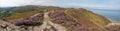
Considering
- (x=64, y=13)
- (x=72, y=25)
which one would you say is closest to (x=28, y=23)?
(x=72, y=25)

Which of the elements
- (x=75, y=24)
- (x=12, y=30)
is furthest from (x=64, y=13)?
(x=12, y=30)

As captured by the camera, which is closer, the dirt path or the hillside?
the dirt path

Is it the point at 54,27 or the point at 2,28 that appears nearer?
the point at 2,28

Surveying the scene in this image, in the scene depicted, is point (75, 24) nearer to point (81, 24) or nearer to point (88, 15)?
point (81, 24)

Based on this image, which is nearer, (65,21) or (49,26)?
(49,26)

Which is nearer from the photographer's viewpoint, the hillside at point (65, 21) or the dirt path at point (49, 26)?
the dirt path at point (49, 26)

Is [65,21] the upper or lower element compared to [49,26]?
lower

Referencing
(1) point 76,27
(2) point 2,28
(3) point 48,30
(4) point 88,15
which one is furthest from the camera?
(4) point 88,15

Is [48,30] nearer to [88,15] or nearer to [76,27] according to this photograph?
[76,27]

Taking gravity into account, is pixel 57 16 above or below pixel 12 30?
below

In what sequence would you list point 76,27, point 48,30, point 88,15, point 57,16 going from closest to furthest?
point 48,30 < point 76,27 < point 57,16 < point 88,15
